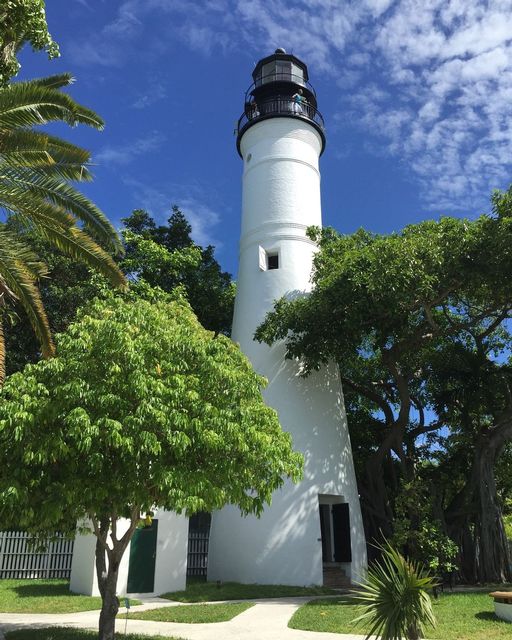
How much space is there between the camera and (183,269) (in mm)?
23297

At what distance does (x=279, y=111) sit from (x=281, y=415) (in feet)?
39.6

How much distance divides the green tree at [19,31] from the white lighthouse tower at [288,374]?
11.3 meters

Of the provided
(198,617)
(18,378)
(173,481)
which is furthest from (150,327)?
(198,617)

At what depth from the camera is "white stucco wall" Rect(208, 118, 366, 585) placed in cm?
1598

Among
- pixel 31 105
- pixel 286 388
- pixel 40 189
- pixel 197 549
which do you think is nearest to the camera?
pixel 31 105

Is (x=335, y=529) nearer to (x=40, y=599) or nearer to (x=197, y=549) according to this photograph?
(x=197, y=549)

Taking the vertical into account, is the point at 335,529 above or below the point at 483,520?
below

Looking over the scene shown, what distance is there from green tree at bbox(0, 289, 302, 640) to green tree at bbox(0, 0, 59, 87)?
455 centimetres

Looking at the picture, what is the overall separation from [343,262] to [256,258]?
4.13m

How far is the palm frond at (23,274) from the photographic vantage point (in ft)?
30.3

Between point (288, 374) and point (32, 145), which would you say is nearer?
point (32, 145)

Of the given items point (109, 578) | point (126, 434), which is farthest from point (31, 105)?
point (109, 578)

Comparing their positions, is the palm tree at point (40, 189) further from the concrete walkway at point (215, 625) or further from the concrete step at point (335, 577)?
the concrete step at point (335, 577)

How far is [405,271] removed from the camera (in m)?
15.2
